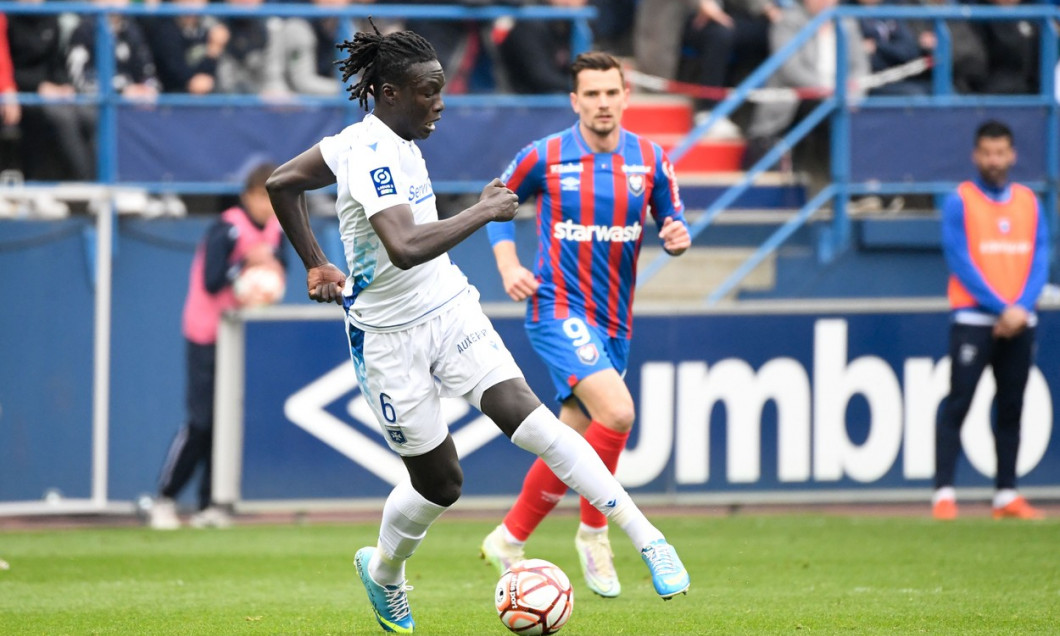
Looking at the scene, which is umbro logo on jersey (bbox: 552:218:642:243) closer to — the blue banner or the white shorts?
the white shorts

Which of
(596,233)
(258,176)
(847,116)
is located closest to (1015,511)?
(847,116)

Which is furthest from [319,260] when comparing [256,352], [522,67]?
[522,67]

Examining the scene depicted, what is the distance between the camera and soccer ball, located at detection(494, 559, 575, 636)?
5858 mm

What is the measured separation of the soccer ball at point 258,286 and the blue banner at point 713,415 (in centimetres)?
25

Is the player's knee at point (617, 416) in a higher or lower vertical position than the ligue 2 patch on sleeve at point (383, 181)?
lower

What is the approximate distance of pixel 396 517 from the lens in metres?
6.19

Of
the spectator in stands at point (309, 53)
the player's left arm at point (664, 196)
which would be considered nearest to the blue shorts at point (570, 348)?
the player's left arm at point (664, 196)

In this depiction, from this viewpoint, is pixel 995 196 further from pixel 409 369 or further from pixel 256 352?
pixel 409 369

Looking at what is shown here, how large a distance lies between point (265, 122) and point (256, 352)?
2.10 m

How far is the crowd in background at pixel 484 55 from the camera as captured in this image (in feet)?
40.9

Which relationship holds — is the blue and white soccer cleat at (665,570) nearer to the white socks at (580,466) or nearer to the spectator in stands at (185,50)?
the white socks at (580,466)

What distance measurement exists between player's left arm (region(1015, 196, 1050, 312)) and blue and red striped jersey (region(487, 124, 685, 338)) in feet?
13.3

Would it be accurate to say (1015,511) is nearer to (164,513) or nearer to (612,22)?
(164,513)

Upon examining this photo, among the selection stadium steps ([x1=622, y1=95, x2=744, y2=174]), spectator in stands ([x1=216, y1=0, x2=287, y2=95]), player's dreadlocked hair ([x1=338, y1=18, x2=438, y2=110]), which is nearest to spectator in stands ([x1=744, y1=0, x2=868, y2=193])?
stadium steps ([x1=622, y1=95, x2=744, y2=174])
